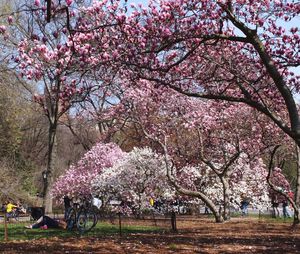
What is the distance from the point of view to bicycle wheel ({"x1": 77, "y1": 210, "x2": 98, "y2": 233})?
14047mm

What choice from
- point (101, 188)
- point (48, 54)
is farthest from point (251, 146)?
point (48, 54)

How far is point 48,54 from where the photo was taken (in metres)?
8.11

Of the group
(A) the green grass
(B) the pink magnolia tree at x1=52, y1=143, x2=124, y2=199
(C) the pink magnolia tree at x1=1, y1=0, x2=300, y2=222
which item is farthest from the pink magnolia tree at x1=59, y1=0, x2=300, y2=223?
(B) the pink magnolia tree at x1=52, y1=143, x2=124, y2=199

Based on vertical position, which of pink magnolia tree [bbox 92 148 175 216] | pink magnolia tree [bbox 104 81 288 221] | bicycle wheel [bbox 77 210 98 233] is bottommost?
bicycle wheel [bbox 77 210 98 233]

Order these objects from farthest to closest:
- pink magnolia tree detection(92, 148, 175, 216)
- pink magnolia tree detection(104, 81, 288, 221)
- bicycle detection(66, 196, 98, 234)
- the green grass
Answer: pink magnolia tree detection(92, 148, 175, 216) < pink magnolia tree detection(104, 81, 288, 221) < bicycle detection(66, 196, 98, 234) < the green grass

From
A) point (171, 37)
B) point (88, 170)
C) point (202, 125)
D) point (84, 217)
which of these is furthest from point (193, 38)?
point (88, 170)

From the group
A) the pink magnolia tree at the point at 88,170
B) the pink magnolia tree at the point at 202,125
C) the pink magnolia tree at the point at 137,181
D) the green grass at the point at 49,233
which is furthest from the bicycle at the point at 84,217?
the pink magnolia tree at the point at 88,170

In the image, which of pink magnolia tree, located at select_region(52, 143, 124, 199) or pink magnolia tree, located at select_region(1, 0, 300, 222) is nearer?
pink magnolia tree, located at select_region(1, 0, 300, 222)

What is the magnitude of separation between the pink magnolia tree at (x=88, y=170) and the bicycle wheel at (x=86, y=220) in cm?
890

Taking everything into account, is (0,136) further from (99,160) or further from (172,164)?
(172,164)

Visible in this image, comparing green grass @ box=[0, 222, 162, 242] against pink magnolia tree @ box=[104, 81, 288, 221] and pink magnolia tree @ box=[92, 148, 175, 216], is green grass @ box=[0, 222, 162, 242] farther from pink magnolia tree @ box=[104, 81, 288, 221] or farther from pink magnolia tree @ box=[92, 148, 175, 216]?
pink magnolia tree @ box=[92, 148, 175, 216]

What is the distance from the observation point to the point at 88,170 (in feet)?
81.4

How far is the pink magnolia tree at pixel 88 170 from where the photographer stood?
23969 millimetres

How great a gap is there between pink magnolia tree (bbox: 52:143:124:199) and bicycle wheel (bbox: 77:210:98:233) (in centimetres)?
890
